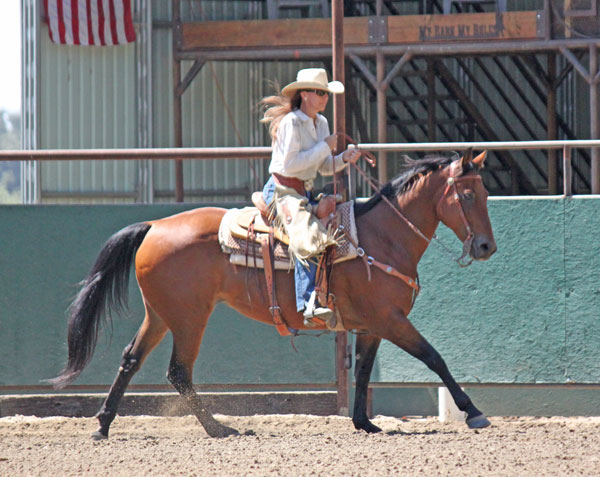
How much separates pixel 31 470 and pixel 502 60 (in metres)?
14.0

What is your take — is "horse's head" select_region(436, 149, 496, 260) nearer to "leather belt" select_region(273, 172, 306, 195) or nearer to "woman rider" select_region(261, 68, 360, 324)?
"woman rider" select_region(261, 68, 360, 324)

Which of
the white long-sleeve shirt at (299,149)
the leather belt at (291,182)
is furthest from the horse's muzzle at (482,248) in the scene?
the leather belt at (291,182)

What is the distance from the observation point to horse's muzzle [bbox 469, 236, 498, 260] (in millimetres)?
5844

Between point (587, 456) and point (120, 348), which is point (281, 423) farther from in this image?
point (587, 456)

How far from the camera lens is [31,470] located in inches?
193

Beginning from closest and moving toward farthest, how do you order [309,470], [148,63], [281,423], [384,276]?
[309,470] → [384,276] → [281,423] → [148,63]

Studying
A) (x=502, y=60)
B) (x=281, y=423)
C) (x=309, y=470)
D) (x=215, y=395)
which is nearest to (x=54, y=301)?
(x=215, y=395)

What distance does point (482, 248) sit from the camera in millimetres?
5848

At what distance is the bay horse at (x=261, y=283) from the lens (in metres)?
5.90

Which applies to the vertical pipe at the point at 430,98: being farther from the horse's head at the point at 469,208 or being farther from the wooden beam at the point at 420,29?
the horse's head at the point at 469,208

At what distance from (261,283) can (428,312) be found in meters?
1.61

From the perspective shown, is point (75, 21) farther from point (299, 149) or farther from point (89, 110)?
point (299, 149)

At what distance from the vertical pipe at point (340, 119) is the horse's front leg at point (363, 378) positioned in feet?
2.56

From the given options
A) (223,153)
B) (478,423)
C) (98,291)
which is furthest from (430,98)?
(478,423)
